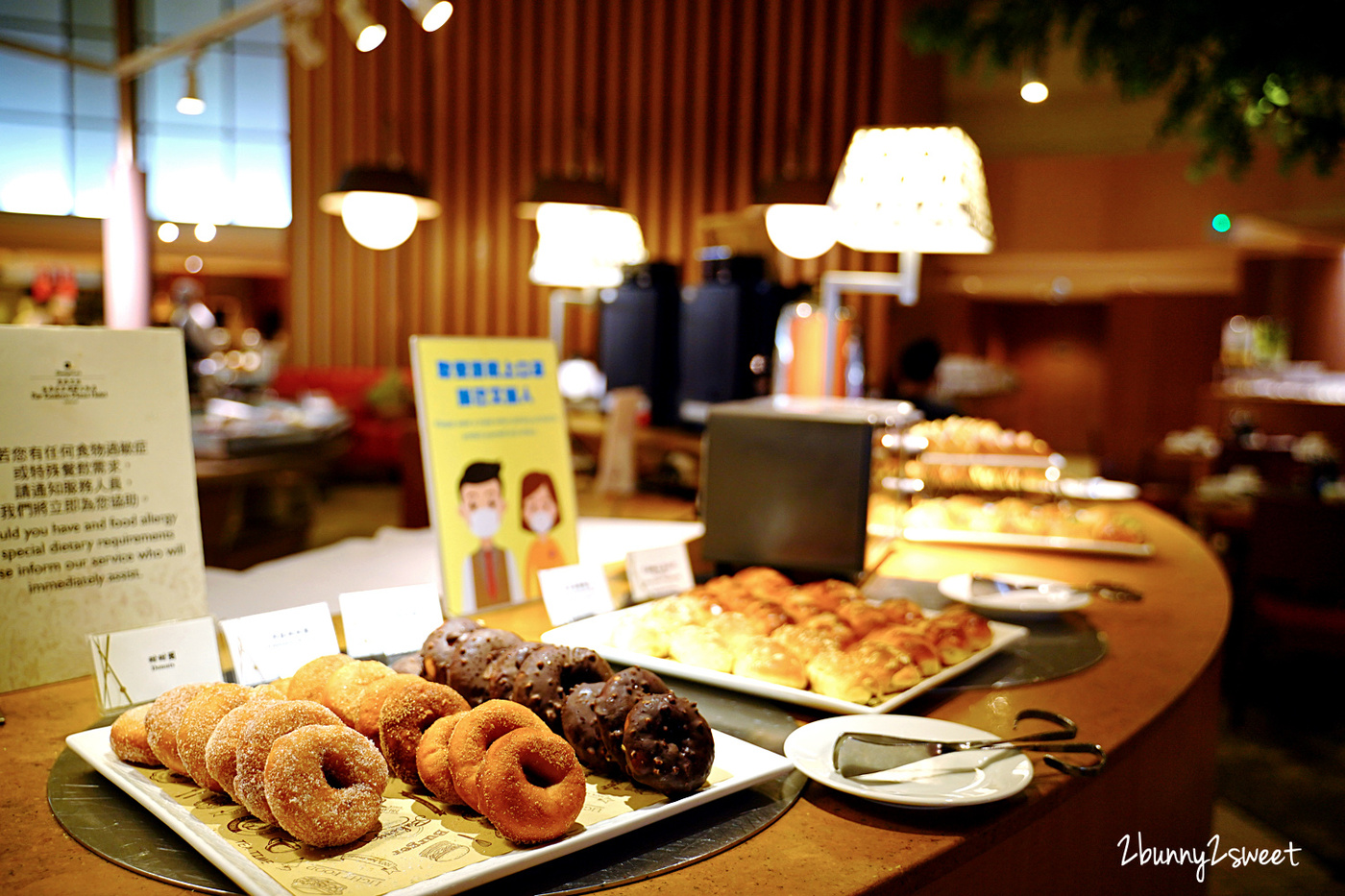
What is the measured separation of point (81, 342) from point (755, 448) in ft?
3.42

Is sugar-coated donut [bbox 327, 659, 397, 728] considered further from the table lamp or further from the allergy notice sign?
the table lamp

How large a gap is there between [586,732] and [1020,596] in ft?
3.13

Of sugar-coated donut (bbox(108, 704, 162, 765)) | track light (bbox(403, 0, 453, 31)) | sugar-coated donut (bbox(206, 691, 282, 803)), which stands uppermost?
track light (bbox(403, 0, 453, 31))

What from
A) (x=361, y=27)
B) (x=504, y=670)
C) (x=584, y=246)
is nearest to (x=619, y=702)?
(x=504, y=670)

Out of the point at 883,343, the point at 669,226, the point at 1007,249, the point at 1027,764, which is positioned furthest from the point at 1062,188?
the point at 1027,764

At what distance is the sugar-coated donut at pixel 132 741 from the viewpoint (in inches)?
33.7

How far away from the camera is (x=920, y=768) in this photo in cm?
91

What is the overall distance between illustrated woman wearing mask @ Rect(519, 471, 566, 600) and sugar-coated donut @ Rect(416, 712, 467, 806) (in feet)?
2.26

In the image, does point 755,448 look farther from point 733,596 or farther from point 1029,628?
point 1029,628

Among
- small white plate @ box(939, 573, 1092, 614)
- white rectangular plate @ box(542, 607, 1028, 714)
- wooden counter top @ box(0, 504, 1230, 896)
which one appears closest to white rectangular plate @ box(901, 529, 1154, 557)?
wooden counter top @ box(0, 504, 1230, 896)

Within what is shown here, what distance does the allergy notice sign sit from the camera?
1.08m

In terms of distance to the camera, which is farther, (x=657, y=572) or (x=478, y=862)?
(x=657, y=572)

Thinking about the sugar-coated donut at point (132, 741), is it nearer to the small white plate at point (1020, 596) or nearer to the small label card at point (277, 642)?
the small label card at point (277, 642)

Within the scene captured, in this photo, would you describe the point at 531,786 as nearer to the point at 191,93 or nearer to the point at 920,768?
the point at 920,768
